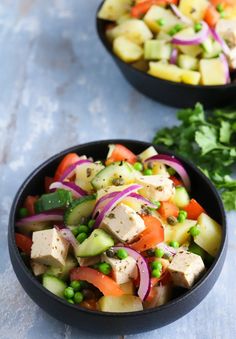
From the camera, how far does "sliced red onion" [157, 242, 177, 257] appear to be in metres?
2.52

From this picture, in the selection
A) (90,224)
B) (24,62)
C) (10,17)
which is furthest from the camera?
(10,17)

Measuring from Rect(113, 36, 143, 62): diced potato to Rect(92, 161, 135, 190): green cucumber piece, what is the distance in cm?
104

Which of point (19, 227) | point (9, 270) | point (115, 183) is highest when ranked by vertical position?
point (115, 183)

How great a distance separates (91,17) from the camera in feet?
14.6

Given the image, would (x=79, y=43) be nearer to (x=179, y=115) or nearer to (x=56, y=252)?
(x=179, y=115)

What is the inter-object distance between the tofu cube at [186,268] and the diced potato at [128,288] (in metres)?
0.16

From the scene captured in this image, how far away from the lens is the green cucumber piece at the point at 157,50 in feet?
11.4

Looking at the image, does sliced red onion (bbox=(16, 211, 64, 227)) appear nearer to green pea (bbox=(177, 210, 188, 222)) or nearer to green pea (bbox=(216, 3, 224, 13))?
green pea (bbox=(177, 210, 188, 222))

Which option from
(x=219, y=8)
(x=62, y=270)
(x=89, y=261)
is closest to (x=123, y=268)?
(x=89, y=261)

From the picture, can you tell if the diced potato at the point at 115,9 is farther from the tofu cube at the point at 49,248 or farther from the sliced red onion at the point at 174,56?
the tofu cube at the point at 49,248

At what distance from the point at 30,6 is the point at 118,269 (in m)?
2.72

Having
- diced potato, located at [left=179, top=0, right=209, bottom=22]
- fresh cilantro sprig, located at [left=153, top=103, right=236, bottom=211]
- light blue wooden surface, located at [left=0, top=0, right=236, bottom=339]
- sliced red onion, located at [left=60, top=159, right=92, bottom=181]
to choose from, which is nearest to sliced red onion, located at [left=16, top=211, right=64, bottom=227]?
sliced red onion, located at [left=60, top=159, right=92, bottom=181]

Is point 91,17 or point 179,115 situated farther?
point 91,17

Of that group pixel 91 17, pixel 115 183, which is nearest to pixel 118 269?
pixel 115 183
